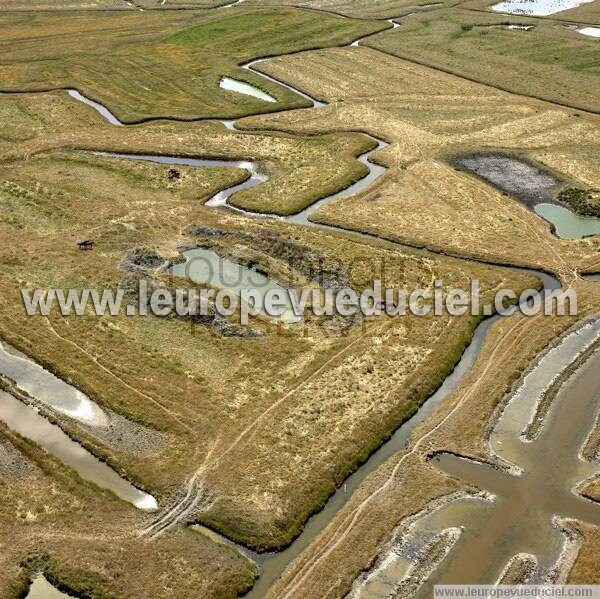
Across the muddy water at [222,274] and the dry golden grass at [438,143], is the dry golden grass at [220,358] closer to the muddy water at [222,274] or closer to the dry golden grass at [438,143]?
the muddy water at [222,274]

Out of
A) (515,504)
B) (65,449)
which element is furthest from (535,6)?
(65,449)

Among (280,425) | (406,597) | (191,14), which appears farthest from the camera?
(191,14)

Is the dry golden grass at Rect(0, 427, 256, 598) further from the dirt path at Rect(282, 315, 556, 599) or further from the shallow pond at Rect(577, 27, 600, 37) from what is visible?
the shallow pond at Rect(577, 27, 600, 37)

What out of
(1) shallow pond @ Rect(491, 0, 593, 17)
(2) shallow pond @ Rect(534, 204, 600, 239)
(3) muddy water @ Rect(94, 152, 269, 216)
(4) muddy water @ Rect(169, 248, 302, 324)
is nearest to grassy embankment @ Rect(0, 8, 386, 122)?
(3) muddy water @ Rect(94, 152, 269, 216)

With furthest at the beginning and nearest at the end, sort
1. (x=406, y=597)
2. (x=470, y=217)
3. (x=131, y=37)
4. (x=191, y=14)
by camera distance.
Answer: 1. (x=191, y=14)
2. (x=131, y=37)
3. (x=470, y=217)
4. (x=406, y=597)

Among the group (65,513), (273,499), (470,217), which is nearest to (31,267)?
(65,513)

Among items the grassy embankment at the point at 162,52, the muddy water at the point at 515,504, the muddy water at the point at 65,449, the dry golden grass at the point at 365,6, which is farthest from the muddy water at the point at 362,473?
the dry golden grass at the point at 365,6

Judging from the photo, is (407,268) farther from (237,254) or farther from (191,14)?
(191,14)

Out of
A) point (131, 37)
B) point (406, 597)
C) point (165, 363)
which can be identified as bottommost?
point (406, 597)
